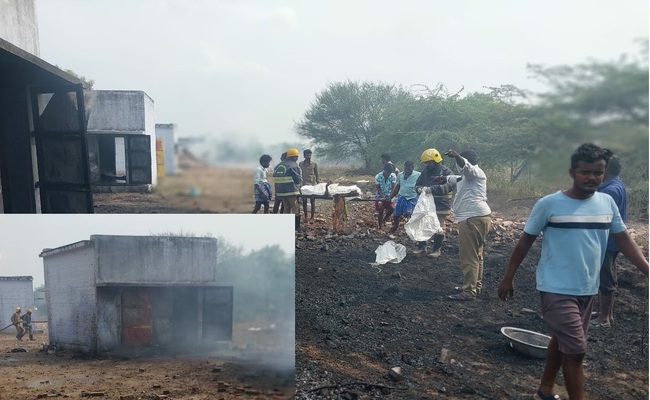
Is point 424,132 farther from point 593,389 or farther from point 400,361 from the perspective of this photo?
point 593,389

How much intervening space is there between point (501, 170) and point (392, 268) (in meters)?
1.07

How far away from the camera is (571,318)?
10.1 feet

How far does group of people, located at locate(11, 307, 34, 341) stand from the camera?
10.9ft

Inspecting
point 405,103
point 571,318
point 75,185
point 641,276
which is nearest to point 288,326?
point 571,318

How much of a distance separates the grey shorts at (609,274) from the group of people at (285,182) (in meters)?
2.10

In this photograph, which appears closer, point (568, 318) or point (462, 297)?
point (568, 318)

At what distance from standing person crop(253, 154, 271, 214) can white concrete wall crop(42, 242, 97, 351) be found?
1.22m

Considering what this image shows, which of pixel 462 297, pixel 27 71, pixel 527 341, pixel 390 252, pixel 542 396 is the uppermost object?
pixel 27 71

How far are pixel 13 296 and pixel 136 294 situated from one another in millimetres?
755

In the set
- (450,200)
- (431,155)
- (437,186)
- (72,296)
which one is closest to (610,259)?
(450,200)

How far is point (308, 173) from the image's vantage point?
4246 millimetres

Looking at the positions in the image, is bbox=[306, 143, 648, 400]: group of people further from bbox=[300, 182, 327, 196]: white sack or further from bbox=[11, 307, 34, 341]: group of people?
bbox=[11, 307, 34, 341]: group of people

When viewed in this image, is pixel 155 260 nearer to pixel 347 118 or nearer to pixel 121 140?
pixel 347 118

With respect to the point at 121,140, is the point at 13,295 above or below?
below
